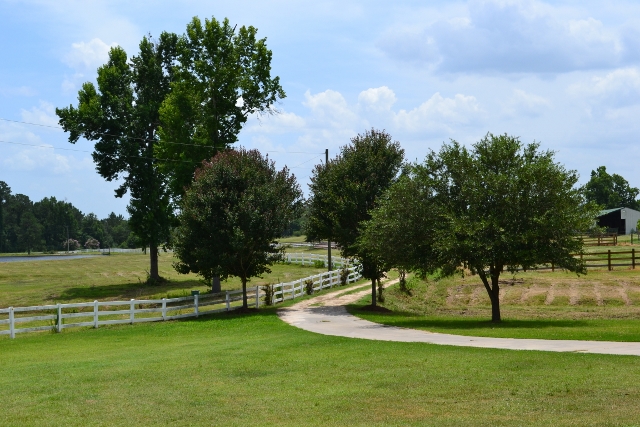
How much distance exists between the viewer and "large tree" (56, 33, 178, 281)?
53.9 metres

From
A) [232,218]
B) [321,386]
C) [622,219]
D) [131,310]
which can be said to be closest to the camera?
[321,386]

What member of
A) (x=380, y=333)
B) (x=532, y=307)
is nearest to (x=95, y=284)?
(x=532, y=307)

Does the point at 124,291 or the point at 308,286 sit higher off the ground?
the point at 308,286

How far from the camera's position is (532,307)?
1561 inches

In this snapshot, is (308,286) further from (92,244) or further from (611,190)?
(92,244)

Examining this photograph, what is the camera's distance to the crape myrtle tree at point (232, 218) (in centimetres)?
3472

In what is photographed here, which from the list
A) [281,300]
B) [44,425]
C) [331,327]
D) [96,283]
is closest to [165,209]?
[96,283]

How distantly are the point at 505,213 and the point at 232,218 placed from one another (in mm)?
12350

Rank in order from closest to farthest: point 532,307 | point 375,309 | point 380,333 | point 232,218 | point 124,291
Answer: point 380,333, point 232,218, point 375,309, point 532,307, point 124,291

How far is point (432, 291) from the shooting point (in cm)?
4772

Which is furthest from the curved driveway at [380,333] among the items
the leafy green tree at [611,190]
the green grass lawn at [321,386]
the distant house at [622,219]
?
the leafy green tree at [611,190]

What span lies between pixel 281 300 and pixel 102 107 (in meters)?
Result: 22.6

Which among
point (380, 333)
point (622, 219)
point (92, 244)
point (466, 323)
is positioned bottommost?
point (466, 323)

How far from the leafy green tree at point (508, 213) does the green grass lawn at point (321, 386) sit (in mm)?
8654
